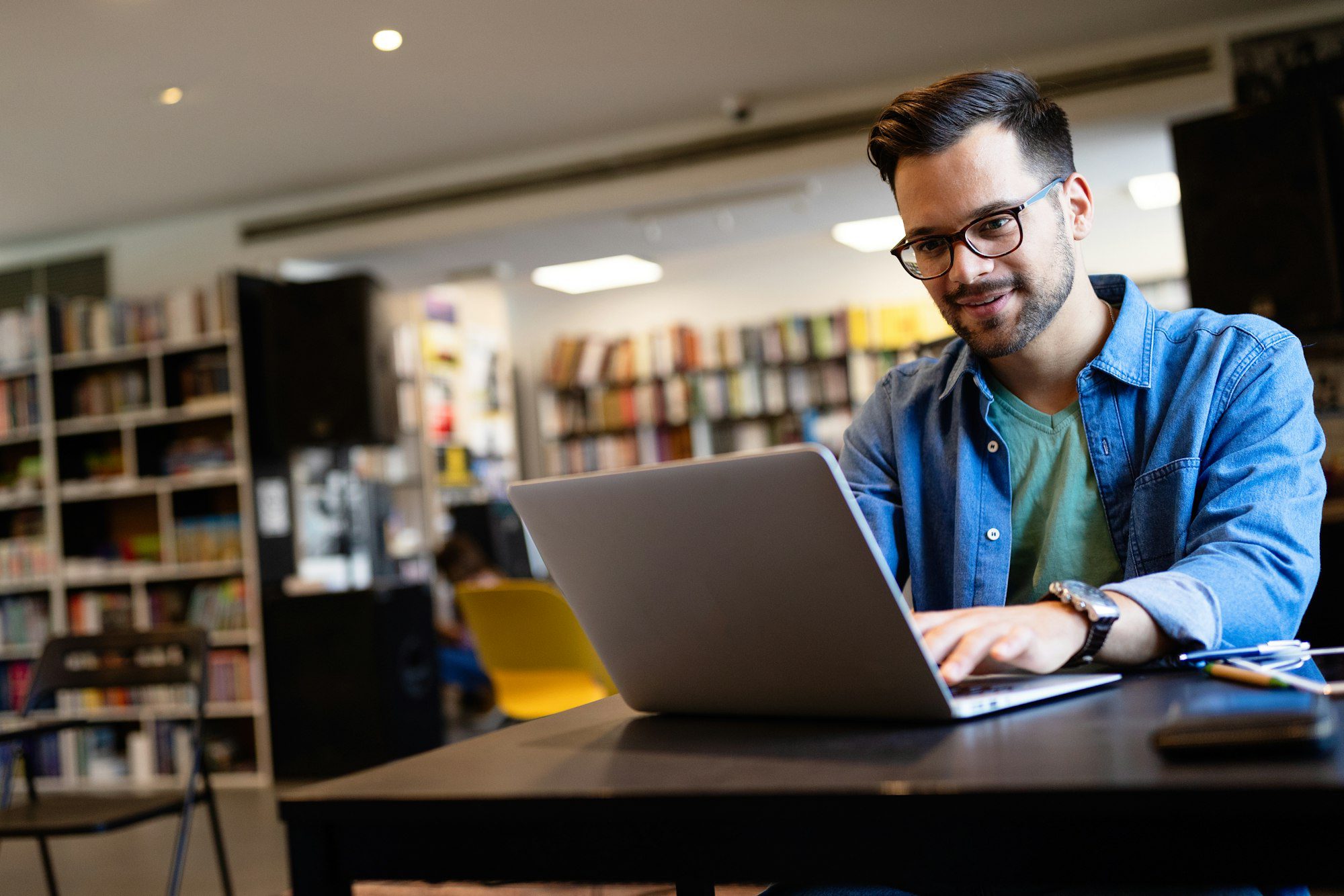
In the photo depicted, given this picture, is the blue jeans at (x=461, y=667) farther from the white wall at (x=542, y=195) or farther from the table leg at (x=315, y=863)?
the table leg at (x=315, y=863)

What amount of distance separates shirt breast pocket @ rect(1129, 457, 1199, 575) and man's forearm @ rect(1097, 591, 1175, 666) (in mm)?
219

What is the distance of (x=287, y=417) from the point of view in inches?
213

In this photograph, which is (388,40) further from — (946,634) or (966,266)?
(946,634)

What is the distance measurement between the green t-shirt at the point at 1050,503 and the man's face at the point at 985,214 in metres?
0.10

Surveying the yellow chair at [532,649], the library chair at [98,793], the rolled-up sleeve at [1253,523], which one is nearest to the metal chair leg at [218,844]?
the library chair at [98,793]

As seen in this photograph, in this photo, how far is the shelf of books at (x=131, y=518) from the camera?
562cm

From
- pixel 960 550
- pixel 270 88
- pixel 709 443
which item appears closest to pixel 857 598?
pixel 960 550

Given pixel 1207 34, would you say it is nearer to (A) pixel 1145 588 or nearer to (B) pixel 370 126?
(B) pixel 370 126

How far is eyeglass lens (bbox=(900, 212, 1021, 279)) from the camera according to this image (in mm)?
1227

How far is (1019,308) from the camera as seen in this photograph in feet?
4.12

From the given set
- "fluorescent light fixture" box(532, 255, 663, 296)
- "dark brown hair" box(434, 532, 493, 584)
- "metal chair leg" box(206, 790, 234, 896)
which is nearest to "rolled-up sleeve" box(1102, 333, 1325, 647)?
"metal chair leg" box(206, 790, 234, 896)

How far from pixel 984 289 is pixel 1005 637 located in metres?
0.50

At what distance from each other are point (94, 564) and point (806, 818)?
603 cm

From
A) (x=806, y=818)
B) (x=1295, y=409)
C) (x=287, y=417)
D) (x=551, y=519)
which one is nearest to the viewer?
(x=806, y=818)
